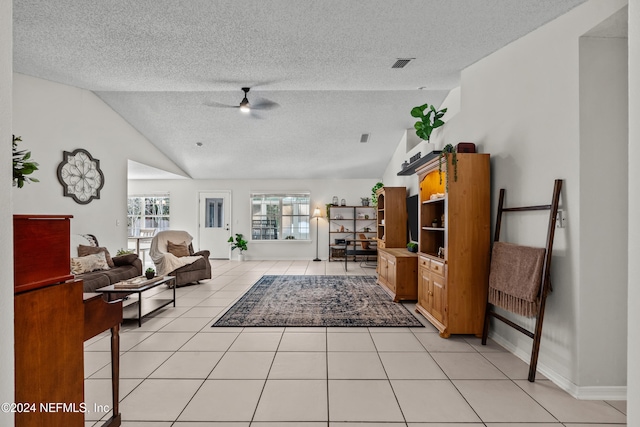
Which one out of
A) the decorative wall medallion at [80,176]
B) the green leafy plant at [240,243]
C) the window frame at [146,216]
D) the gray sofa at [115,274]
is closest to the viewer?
the gray sofa at [115,274]

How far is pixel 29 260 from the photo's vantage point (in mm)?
1181

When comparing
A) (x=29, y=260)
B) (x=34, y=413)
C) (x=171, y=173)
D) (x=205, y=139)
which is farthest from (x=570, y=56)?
(x=171, y=173)

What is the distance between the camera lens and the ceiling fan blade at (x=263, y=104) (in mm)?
5344

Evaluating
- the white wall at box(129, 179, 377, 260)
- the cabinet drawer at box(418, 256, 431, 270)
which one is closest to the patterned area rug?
the cabinet drawer at box(418, 256, 431, 270)

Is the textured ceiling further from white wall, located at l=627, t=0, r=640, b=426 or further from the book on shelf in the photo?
the book on shelf

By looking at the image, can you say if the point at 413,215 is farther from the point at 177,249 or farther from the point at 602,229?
the point at 177,249

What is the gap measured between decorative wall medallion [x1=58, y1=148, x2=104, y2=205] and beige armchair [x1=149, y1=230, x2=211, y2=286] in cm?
122

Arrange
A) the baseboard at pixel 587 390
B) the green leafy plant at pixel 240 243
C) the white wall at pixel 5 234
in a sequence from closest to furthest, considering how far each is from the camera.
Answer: the white wall at pixel 5 234, the baseboard at pixel 587 390, the green leafy plant at pixel 240 243

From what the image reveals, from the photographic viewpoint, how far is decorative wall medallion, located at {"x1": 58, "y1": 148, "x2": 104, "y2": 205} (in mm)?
4770

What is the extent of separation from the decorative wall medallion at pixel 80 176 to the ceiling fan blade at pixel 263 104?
2722 millimetres

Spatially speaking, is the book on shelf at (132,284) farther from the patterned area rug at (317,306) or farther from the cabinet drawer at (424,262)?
the cabinet drawer at (424,262)

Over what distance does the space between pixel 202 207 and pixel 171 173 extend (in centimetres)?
169

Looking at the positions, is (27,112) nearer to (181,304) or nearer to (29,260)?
(181,304)

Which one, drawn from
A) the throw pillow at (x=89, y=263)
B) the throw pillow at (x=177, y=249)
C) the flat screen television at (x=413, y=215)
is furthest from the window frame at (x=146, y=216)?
the flat screen television at (x=413, y=215)
